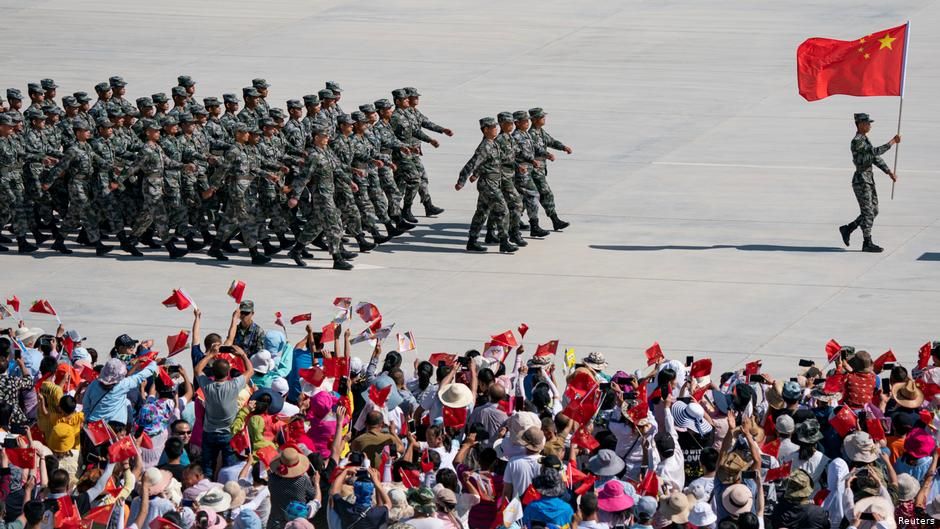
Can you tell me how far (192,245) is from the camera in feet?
71.2

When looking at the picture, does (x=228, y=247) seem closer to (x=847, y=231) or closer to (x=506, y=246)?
(x=506, y=246)

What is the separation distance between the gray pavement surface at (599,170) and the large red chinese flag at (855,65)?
72.9 inches

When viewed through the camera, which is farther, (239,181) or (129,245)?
(129,245)

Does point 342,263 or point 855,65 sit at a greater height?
point 855,65

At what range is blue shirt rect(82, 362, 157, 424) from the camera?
13.1 m

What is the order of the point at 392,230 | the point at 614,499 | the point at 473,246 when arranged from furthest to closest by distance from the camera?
the point at 392,230 → the point at 473,246 → the point at 614,499

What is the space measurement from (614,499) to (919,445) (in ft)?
7.36

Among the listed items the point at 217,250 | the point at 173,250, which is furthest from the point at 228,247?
the point at 173,250

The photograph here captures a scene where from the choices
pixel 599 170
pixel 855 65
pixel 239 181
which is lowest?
pixel 599 170

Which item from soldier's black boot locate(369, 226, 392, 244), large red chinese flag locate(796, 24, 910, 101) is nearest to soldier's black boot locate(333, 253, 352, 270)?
soldier's black boot locate(369, 226, 392, 244)

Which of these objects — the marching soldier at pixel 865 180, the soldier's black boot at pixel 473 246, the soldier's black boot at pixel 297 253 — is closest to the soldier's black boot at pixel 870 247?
the marching soldier at pixel 865 180

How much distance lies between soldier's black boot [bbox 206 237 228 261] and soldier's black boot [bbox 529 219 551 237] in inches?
144

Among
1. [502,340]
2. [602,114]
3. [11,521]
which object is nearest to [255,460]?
[11,521]

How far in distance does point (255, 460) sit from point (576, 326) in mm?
6962
